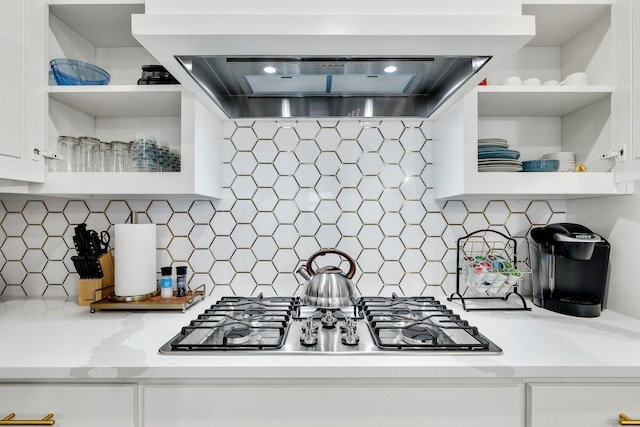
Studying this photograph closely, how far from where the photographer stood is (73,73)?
4.86 feet

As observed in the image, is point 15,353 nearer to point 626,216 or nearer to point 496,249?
point 496,249

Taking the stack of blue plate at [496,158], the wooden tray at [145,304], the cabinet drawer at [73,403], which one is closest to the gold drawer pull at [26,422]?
the cabinet drawer at [73,403]

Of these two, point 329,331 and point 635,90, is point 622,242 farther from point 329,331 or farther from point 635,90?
point 329,331

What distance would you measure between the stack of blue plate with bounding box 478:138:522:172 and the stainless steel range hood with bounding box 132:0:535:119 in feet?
1.00

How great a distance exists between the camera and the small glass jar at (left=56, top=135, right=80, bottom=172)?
1.49 meters

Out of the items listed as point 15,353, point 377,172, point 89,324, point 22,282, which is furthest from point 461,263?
point 22,282

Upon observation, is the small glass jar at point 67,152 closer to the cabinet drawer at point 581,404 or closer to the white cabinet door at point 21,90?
the white cabinet door at point 21,90

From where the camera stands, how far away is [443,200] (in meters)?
1.78

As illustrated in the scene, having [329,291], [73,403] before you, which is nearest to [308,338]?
[329,291]

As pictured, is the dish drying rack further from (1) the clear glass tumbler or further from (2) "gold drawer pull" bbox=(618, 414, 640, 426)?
(1) the clear glass tumbler

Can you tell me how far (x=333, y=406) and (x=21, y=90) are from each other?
1.50 metres

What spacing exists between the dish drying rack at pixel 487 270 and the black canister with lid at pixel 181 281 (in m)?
1.21

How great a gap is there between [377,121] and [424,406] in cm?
124

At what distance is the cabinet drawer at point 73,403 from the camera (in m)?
1.00
